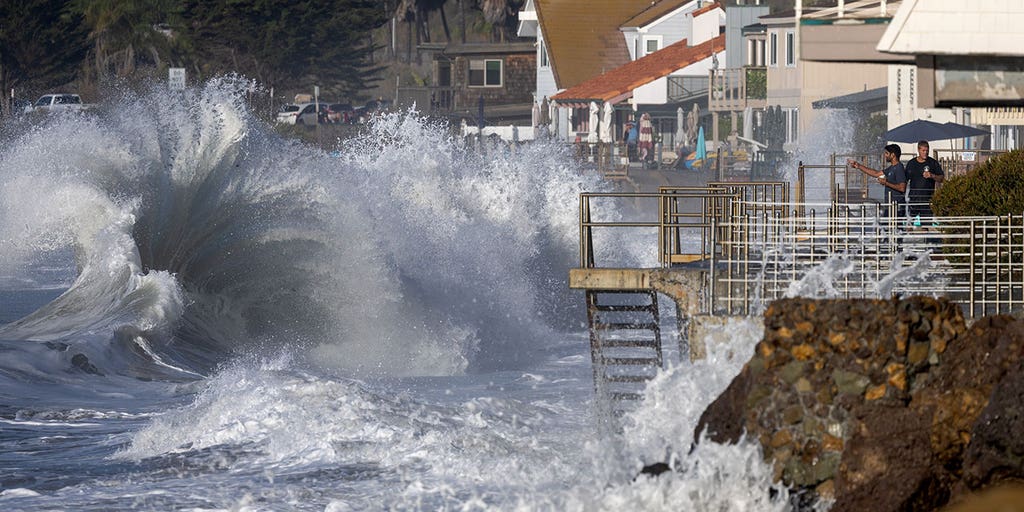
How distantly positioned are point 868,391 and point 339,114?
77.8 metres

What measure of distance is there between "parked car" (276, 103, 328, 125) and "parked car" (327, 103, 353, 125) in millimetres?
255

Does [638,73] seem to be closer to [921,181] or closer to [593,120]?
[593,120]

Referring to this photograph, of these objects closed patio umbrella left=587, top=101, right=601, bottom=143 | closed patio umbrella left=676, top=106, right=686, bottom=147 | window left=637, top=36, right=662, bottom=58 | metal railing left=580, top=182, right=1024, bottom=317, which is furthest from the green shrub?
window left=637, top=36, right=662, bottom=58

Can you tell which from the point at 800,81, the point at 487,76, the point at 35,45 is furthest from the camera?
the point at 487,76

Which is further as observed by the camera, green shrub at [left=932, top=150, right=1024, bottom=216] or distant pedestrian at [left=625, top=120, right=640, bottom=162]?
distant pedestrian at [left=625, top=120, right=640, bottom=162]

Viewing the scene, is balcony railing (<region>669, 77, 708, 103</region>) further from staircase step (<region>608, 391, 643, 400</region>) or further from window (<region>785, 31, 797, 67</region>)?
staircase step (<region>608, 391, 643, 400</region>)

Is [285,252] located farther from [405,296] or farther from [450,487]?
[450,487]

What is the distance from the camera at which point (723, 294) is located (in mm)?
12969

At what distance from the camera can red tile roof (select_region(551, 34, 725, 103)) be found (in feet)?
238

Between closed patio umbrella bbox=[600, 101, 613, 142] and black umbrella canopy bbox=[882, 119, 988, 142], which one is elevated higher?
closed patio umbrella bbox=[600, 101, 613, 142]

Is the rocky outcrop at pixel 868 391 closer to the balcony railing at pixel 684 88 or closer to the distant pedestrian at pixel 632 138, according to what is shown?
the distant pedestrian at pixel 632 138

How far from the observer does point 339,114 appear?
86.7 metres

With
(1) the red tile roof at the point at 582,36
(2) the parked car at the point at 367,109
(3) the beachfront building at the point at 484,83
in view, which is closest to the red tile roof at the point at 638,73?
(1) the red tile roof at the point at 582,36

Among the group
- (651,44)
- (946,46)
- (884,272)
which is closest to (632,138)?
(651,44)
